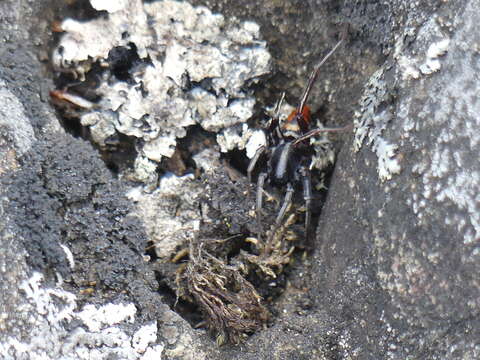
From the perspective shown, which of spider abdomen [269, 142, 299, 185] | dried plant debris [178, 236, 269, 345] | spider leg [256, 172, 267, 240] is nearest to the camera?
dried plant debris [178, 236, 269, 345]

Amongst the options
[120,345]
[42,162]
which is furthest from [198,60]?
[120,345]

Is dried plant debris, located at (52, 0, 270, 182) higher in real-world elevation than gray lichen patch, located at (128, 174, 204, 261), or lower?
higher

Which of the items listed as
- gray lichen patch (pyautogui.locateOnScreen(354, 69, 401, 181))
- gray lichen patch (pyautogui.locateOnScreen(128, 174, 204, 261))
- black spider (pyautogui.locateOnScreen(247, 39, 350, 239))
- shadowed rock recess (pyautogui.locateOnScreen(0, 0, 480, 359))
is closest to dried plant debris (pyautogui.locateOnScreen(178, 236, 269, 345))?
Answer: shadowed rock recess (pyautogui.locateOnScreen(0, 0, 480, 359))

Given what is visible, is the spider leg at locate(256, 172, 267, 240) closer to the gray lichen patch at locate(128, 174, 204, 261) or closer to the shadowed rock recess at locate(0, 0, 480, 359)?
the shadowed rock recess at locate(0, 0, 480, 359)

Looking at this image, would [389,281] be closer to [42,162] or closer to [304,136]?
[304,136]

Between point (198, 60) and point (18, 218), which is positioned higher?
point (198, 60)

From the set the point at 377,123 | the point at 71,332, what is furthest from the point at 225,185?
the point at 71,332

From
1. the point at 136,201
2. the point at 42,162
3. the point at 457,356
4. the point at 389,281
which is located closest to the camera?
the point at 457,356

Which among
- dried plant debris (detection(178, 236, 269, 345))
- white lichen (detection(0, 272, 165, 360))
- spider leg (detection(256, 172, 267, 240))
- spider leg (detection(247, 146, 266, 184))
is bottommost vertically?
white lichen (detection(0, 272, 165, 360))

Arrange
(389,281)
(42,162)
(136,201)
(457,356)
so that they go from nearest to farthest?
1. (457,356)
2. (389,281)
3. (42,162)
4. (136,201)
